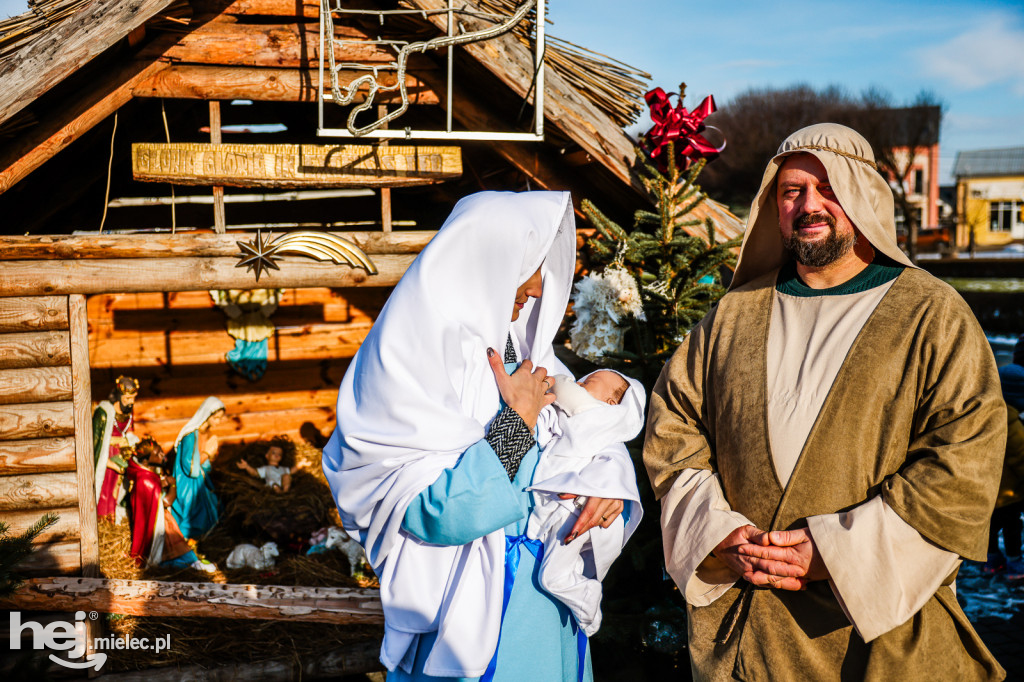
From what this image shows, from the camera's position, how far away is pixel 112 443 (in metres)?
5.48

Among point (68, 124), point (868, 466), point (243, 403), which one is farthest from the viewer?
point (243, 403)

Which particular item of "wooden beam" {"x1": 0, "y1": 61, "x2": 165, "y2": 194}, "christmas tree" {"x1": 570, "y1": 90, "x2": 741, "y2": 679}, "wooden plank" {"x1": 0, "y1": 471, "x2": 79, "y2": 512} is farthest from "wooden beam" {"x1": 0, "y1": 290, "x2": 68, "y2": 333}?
"christmas tree" {"x1": 570, "y1": 90, "x2": 741, "y2": 679}

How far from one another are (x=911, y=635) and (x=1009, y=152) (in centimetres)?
5211

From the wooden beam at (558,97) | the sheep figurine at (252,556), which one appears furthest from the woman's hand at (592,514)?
the sheep figurine at (252,556)

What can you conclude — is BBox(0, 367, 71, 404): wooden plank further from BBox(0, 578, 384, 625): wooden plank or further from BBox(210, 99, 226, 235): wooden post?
BBox(210, 99, 226, 235): wooden post

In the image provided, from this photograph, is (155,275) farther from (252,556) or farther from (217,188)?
(252,556)

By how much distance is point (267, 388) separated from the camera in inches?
277

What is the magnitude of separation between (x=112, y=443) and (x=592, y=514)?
4.64 meters

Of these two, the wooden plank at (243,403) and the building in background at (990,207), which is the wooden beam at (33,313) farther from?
the building in background at (990,207)

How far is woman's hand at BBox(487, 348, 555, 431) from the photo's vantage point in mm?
2221

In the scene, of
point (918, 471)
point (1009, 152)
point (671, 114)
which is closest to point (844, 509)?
point (918, 471)

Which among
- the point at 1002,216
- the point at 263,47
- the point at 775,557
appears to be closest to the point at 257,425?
the point at 263,47

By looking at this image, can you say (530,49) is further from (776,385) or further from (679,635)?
(679,635)

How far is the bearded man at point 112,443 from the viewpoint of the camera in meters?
5.41
